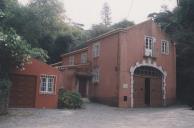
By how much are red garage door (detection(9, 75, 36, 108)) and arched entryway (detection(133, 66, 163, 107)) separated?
970cm

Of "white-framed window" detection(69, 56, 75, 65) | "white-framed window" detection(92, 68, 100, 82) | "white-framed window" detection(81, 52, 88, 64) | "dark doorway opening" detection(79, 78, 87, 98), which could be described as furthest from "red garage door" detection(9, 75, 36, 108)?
"white-framed window" detection(69, 56, 75, 65)

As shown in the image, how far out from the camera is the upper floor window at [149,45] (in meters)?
29.8

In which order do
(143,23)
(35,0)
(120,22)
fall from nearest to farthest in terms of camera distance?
(143,23) → (35,0) → (120,22)

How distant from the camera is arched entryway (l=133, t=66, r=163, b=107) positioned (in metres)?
28.9

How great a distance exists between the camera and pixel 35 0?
1645 inches

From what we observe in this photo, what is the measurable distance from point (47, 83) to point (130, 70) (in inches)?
319

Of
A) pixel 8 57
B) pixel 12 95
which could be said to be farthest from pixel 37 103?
Answer: pixel 8 57

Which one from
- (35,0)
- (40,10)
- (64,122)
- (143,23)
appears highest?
(35,0)

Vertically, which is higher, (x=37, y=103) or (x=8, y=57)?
(x=8, y=57)

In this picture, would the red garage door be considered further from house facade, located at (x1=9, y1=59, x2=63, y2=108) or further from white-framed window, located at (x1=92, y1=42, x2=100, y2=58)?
white-framed window, located at (x1=92, y1=42, x2=100, y2=58)

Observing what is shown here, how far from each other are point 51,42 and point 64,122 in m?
29.9

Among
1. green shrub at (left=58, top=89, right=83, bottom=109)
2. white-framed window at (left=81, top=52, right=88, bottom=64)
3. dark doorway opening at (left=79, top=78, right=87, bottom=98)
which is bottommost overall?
green shrub at (left=58, top=89, right=83, bottom=109)

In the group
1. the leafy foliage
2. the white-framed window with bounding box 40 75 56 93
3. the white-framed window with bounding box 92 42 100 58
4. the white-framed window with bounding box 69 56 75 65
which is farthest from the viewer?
the white-framed window with bounding box 69 56 75 65

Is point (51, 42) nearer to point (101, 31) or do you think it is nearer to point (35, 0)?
point (35, 0)
